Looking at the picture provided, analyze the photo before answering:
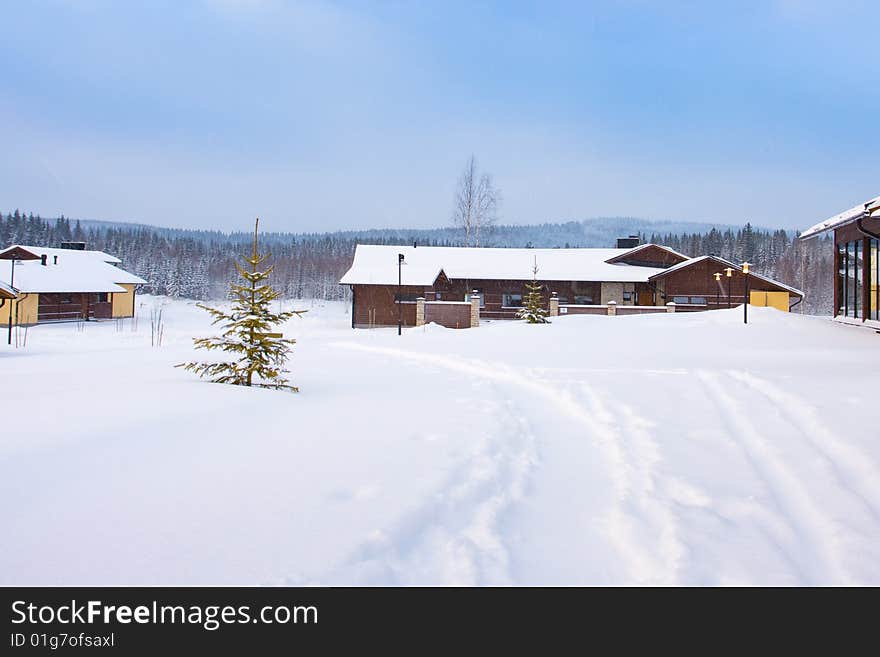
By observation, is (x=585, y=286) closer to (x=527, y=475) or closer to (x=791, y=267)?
(x=527, y=475)

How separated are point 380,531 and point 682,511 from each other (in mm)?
2445

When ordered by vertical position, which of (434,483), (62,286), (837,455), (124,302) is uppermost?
(62,286)

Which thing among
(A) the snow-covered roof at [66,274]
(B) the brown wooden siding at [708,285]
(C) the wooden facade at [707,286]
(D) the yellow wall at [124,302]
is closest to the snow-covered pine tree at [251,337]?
(C) the wooden facade at [707,286]

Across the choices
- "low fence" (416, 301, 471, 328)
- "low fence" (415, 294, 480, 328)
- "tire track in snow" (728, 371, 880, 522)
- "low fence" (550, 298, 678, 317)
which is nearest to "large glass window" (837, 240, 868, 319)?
"low fence" (550, 298, 678, 317)

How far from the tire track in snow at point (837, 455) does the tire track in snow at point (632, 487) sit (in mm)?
1646

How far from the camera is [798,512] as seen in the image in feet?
16.1

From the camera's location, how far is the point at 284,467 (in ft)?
17.6

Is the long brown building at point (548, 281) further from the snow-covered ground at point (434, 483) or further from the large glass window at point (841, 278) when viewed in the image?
the snow-covered ground at point (434, 483)

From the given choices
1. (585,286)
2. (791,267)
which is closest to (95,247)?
(585,286)

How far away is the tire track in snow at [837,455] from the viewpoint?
5.29m

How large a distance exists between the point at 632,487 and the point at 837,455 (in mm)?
2583

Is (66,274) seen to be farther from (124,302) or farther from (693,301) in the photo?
(693,301)

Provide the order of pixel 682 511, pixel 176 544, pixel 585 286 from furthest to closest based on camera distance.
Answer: pixel 585 286, pixel 682 511, pixel 176 544

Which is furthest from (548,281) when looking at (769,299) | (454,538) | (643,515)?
(454,538)
